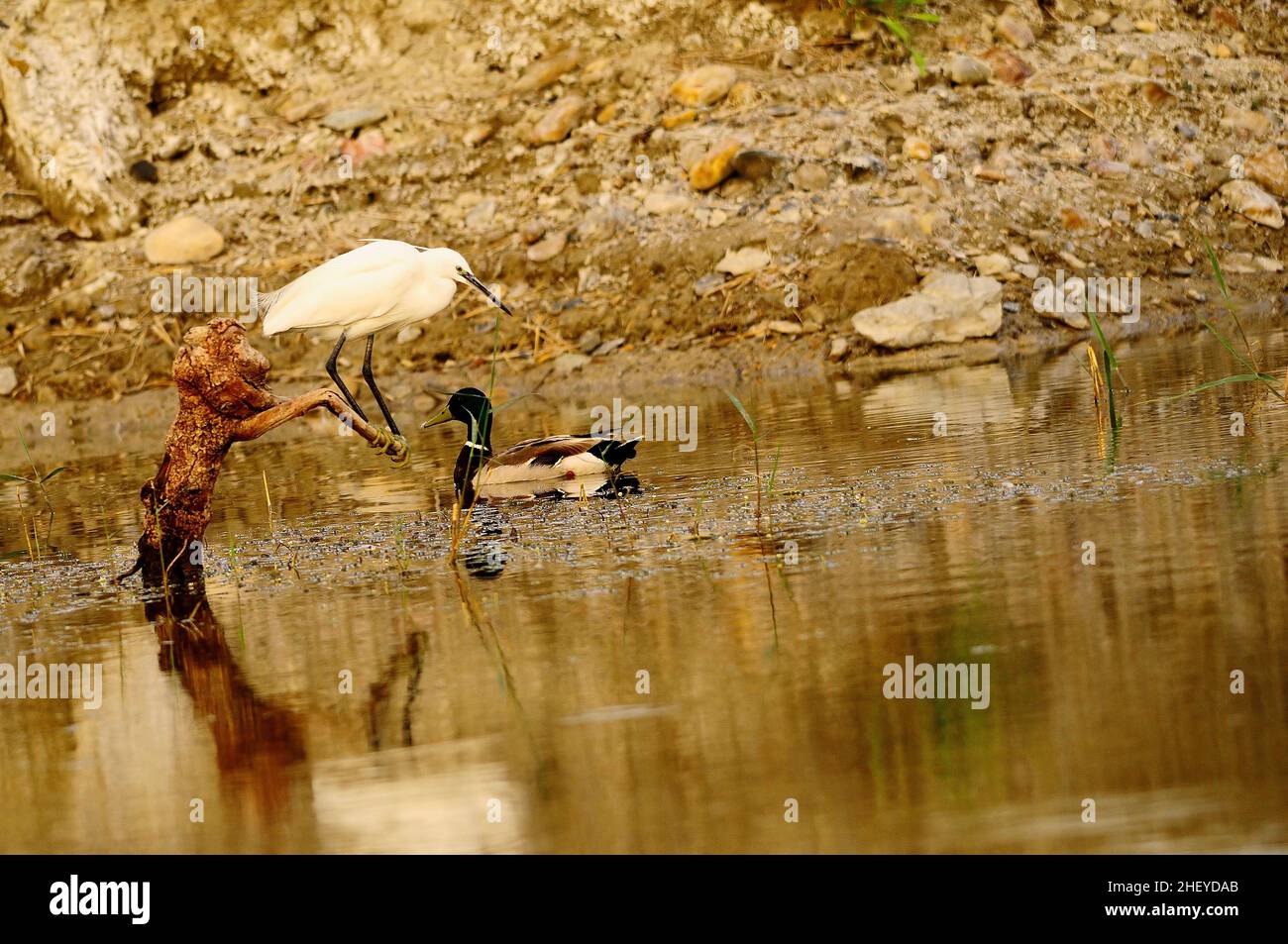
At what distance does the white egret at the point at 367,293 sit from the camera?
923 centimetres

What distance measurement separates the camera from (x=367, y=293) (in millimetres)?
9258

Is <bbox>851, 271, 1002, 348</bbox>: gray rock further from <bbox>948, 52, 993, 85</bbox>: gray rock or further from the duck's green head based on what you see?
the duck's green head

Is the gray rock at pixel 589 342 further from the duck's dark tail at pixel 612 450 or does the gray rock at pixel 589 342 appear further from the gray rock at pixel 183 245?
the duck's dark tail at pixel 612 450

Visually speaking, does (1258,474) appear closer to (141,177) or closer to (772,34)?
(772,34)

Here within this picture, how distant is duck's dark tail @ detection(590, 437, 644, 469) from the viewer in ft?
25.7

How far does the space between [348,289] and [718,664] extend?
530cm

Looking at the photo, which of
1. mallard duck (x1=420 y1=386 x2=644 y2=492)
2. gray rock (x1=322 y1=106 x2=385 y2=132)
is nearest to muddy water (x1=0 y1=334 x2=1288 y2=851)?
mallard duck (x1=420 y1=386 x2=644 y2=492)

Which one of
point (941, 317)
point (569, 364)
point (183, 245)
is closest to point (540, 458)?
point (569, 364)

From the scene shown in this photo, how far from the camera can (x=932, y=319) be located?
12.4 meters

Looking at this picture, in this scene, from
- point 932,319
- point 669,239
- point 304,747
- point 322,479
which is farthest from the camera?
point 669,239

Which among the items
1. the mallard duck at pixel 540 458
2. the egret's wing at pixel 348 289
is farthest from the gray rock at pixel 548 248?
the mallard duck at pixel 540 458

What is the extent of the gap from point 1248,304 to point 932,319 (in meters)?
2.52

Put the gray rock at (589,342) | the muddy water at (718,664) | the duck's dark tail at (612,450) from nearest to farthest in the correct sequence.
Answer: the muddy water at (718,664)
the duck's dark tail at (612,450)
the gray rock at (589,342)
